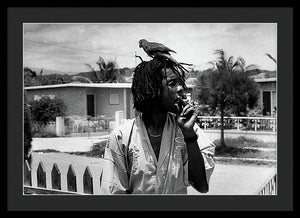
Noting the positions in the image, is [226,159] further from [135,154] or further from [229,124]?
[135,154]

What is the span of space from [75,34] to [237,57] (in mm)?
1342

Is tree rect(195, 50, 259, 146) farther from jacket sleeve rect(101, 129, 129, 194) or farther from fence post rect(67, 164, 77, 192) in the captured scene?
jacket sleeve rect(101, 129, 129, 194)

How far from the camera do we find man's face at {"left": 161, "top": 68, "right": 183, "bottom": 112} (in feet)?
6.82

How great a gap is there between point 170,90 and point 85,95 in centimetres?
159

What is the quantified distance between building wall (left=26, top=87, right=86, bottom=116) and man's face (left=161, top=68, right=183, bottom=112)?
1.57 meters

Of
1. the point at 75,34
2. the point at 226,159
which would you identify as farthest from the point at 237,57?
the point at 75,34

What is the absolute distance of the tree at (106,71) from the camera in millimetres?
3502

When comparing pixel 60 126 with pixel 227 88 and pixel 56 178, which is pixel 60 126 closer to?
pixel 56 178

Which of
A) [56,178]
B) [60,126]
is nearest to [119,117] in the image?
[60,126]

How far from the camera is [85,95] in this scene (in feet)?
11.6

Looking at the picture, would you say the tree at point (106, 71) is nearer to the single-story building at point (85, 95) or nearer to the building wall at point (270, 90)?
the single-story building at point (85, 95)

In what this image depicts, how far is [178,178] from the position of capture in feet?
6.88
